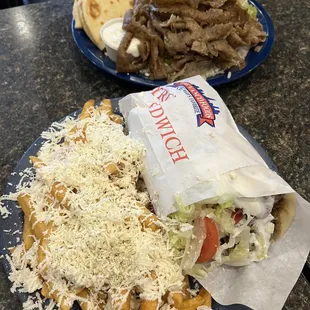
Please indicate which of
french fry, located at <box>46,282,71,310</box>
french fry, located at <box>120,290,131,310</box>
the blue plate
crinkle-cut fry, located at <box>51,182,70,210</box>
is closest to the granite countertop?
the blue plate

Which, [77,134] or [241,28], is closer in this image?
[77,134]

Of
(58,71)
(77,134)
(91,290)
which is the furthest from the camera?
(58,71)

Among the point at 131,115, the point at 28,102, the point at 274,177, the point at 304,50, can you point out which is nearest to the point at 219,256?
the point at 274,177

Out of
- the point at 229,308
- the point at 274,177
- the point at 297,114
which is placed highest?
the point at 274,177

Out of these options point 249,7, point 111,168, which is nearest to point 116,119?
point 111,168

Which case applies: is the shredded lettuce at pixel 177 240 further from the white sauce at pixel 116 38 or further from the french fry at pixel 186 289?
the white sauce at pixel 116 38

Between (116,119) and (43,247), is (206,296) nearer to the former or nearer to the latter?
(43,247)

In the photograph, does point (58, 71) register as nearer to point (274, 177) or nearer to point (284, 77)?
point (284, 77)
